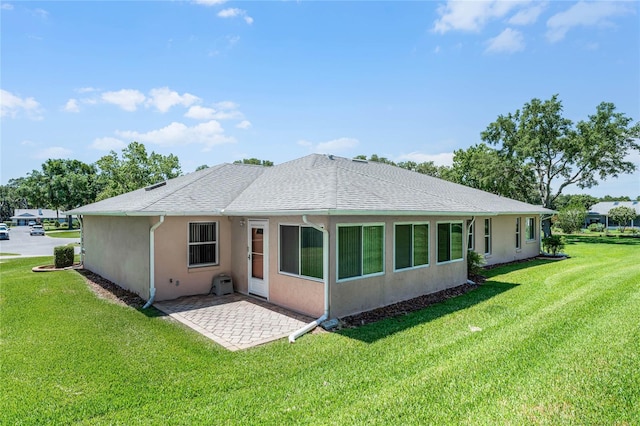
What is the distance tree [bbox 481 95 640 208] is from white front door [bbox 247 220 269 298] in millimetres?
28638

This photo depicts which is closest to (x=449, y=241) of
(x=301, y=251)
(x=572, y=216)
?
(x=301, y=251)

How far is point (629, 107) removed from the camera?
2828 centimetres

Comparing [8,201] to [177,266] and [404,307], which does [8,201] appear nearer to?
[177,266]

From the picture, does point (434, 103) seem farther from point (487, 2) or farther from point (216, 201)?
point (216, 201)

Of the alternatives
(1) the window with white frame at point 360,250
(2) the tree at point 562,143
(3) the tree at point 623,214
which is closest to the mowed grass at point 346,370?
(1) the window with white frame at point 360,250

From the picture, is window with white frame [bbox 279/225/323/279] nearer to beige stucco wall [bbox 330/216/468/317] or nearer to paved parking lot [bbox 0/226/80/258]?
beige stucco wall [bbox 330/216/468/317]

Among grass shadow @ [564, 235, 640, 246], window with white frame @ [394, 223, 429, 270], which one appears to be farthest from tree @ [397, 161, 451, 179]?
window with white frame @ [394, 223, 429, 270]

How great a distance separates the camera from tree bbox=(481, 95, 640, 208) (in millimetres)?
28766

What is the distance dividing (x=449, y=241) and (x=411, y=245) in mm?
2092

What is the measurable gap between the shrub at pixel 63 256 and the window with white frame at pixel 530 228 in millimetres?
23303

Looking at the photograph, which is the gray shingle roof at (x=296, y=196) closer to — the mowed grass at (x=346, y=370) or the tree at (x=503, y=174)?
the mowed grass at (x=346, y=370)

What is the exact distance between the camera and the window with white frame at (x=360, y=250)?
7738 millimetres

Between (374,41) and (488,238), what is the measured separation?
10085 millimetres

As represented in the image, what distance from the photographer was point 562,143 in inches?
1179
